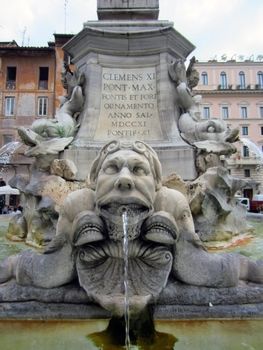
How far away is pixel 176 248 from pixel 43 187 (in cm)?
281

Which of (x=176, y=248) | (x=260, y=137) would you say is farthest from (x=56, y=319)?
(x=260, y=137)

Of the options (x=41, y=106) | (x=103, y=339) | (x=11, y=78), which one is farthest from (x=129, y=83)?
(x=11, y=78)

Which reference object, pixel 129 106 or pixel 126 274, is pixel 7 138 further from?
pixel 126 274

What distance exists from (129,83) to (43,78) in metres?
31.3

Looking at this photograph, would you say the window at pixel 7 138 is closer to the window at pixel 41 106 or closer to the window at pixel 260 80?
the window at pixel 41 106

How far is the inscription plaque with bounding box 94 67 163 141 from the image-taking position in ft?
18.5

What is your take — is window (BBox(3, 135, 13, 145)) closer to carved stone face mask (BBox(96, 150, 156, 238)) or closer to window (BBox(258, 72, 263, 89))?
window (BBox(258, 72, 263, 89))

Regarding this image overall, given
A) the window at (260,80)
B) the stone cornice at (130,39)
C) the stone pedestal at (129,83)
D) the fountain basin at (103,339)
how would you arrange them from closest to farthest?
1. the fountain basin at (103,339)
2. the stone pedestal at (129,83)
3. the stone cornice at (130,39)
4. the window at (260,80)

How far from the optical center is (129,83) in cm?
586

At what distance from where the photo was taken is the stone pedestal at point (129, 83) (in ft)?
18.5

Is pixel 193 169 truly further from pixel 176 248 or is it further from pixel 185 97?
pixel 176 248

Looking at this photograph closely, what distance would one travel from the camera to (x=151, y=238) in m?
2.15

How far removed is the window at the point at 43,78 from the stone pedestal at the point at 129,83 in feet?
98.7

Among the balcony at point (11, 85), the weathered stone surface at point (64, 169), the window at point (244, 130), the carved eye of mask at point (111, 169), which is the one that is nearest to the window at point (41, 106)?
the balcony at point (11, 85)
